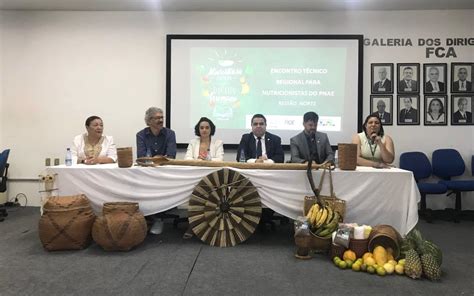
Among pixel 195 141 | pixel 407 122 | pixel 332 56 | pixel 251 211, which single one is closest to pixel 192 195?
pixel 251 211

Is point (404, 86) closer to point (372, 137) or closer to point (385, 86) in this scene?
point (385, 86)

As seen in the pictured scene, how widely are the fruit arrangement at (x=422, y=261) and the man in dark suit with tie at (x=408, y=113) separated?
2.70 metres

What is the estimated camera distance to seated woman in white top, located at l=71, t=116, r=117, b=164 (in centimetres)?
405

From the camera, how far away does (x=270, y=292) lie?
238 cm

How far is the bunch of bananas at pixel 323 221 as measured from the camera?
9.74 feet

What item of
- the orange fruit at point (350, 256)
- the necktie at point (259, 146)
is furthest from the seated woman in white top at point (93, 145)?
the orange fruit at point (350, 256)

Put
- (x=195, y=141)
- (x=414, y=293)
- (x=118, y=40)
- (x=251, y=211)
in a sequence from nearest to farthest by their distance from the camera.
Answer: (x=414, y=293) < (x=251, y=211) < (x=195, y=141) < (x=118, y=40)

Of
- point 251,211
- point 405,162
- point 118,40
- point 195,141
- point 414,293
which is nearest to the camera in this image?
point 414,293

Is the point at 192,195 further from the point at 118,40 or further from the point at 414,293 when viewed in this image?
the point at 118,40

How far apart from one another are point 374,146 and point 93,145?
117 inches

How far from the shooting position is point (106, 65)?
5238mm

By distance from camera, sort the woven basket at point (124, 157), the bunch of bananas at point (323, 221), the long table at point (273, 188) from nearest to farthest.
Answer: the bunch of bananas at point (323, 221) < the long table at point (273, 188) < the woven basket at point (124, 157)

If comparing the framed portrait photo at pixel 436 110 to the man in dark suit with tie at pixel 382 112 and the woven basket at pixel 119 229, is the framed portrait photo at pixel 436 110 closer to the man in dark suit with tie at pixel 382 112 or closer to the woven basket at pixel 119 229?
the man in dark suit with tie at pixel 382 112

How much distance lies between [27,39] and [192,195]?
3719mm
